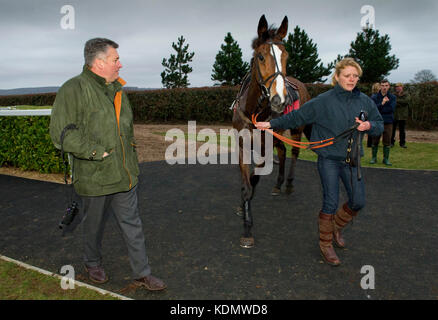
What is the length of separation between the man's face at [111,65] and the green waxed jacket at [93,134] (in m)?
0.07

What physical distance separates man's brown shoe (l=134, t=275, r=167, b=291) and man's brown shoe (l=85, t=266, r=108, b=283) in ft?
1.27

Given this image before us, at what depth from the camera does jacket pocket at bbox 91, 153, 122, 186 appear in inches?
123

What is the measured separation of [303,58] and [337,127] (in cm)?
3321

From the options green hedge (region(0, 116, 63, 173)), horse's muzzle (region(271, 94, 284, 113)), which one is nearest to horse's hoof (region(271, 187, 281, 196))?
horse's muzzle (region(271, 94, 284, 113))

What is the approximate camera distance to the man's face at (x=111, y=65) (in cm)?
313

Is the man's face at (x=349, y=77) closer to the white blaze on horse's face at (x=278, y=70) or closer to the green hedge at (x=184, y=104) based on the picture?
the white blaze on horse's face at (x=278, y=70)

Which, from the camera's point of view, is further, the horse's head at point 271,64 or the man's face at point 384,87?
the man's face at point 384,87

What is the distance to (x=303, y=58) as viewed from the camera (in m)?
34.6

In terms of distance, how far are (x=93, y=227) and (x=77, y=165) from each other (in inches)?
25.0

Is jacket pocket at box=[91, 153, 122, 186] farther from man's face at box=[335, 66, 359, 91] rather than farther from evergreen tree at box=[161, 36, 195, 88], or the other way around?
evergreen tree at box=[161, 36, 195, 88]

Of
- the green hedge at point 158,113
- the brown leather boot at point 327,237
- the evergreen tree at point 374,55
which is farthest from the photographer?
the evergreen tree at point 374,55

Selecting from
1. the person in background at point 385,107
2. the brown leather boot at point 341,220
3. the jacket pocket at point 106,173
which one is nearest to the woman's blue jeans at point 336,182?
the brown leather boot at point 341,220
